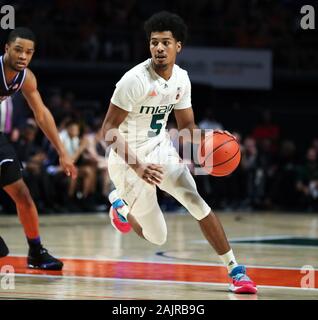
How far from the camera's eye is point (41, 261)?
25.1 ft

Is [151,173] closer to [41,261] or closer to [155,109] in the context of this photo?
[155,109]

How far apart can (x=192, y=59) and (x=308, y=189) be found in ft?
12.5

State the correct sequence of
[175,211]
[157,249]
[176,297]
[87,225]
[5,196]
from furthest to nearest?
[175,211] → [5,196] → [87,225] → [157,249] → [176,297]

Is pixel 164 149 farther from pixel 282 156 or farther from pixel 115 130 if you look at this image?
pixel 282 156

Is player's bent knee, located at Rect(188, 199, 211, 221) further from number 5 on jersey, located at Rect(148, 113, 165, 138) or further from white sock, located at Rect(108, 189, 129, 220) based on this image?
white sock, located at Rect(108, 189, 129, 220)

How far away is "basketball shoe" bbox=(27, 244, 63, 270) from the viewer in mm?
7612

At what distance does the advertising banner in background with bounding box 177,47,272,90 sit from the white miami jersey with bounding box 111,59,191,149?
12.0m

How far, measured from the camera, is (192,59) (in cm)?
1880

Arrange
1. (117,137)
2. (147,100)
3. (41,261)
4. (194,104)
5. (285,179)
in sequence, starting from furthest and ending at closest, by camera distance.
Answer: (194,104), (285,179), (41,261), (147,100), (117,137)

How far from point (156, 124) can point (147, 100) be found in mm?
281

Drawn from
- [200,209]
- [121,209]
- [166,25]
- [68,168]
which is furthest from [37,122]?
[200,209]

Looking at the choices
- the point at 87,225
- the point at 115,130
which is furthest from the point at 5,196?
the point at 115,130

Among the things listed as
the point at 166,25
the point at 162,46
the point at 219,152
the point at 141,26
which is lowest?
the point at 219,152

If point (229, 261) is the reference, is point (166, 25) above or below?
above
